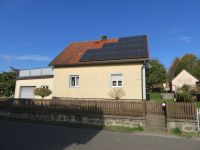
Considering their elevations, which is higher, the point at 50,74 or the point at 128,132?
the point at 50,74

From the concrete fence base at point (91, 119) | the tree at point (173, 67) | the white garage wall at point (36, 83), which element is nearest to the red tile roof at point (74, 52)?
the white garage wall at point (36, 83)

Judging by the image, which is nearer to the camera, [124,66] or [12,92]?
[124,66]

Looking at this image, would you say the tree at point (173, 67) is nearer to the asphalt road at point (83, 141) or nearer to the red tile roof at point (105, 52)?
the red tile roof at point (105, 52)

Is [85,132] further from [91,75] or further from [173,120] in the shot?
[91,75]

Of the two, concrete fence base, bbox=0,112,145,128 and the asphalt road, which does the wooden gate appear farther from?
the asphalt road

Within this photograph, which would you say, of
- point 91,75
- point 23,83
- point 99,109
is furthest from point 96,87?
point 23,83

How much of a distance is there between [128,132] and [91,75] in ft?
24.4

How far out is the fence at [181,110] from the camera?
10.2 metres

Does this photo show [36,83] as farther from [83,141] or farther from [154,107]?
[83,141]

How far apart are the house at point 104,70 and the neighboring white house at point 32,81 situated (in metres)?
3.33

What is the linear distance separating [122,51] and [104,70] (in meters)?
2.27

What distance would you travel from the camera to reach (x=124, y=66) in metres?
15.7

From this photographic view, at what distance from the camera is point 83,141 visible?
8.15 m

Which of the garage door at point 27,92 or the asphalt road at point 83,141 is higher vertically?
the garage door at point 27,92
